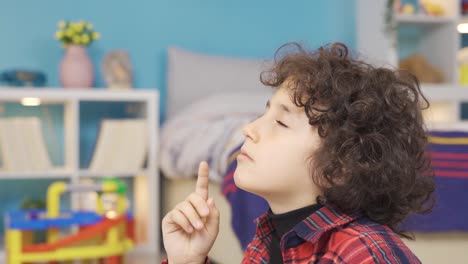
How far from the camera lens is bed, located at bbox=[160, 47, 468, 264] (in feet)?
5.85

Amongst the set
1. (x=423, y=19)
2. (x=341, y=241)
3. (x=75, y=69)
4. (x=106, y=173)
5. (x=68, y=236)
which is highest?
(x=423, y=19)

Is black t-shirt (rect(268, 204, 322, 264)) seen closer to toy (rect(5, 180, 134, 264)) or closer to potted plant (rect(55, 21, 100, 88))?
toy (rect(5, 180, 134, 264))

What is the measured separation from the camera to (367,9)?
3.76 m

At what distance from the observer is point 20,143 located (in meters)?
3.00

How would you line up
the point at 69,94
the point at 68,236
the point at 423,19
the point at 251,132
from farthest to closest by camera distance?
1. the point at 423,19
2. the point at 69,94
3. the point at 68,236
4. the point at 251,132

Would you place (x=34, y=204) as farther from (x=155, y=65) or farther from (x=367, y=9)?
(x=367, y=9)

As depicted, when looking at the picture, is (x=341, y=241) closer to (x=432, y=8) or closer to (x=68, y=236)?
(x=68, y=236)

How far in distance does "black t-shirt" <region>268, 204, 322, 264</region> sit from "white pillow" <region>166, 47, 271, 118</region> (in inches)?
99.7

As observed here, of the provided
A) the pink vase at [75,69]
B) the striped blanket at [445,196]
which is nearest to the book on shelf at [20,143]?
the pink vase at [75,69]

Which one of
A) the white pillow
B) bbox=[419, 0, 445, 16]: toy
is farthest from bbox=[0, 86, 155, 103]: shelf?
bbox=[419, 0, 445, 16]: toy

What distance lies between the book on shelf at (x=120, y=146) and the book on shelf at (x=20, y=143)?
0.83 feet

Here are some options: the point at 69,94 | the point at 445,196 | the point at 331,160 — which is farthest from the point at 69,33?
the point at 331,160

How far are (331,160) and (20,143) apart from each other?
2259mm

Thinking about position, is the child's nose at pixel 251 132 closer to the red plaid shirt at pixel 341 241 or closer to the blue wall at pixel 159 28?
the red plaid shirt at pixel 341 241
